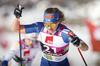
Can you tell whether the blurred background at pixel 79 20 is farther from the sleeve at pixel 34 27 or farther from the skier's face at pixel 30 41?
the sleeve at pixel 34 27

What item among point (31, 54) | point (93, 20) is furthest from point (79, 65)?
point (31, 54)

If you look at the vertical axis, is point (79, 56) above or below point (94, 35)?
below

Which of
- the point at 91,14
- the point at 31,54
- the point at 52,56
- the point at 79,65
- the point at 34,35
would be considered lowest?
the point at 79,65

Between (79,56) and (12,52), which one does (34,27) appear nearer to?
(12,52)

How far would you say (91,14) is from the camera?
1717 millimetres

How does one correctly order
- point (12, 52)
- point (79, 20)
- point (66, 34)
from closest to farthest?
1. point (66, 34)
2. point (12, 52)
3. point (79, 20)

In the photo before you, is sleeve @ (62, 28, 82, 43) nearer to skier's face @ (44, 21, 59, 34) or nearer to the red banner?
skier's face @ (44, 21, 59, 34)

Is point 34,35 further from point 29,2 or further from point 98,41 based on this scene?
point 98,41

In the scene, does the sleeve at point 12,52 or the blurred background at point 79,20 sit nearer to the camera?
the sleeve at point 12,52

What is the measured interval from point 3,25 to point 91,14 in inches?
52.1

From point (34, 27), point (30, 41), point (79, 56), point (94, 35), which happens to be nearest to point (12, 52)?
point (30, 41)

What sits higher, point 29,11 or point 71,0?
point 71,0

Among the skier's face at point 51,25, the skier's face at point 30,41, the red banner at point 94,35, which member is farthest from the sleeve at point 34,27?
the red banner at point 94,35

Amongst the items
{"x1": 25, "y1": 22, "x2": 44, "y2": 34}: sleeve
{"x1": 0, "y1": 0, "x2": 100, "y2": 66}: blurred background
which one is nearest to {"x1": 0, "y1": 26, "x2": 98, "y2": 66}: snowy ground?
{"x1": 0, "y1": 0, "x2": 100, "y2": 66}: blurred background
